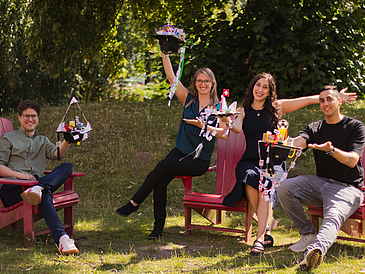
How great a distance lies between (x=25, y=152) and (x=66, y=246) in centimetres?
111

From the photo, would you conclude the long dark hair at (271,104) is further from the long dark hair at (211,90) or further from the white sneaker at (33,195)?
the white sneaker at (33,195)

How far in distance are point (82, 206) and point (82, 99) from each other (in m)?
8.67

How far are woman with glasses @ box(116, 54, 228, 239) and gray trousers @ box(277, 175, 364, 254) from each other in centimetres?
87

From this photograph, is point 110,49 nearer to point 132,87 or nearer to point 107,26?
point 107,26

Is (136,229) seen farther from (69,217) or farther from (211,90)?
(211,90)

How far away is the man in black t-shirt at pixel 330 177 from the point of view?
318 cm

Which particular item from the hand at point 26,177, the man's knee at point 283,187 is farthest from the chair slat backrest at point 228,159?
the hand at point 26,177

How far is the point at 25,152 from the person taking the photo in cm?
381

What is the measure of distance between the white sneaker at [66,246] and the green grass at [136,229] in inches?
2.2

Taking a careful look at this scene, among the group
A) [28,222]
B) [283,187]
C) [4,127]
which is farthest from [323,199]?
[4,127]

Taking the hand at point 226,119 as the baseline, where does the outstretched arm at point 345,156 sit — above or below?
below

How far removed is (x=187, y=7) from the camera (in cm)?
898

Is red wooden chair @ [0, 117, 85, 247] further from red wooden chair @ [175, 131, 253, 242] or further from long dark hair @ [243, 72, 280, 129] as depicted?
Result: long dark hair @ [243, 72, 280, 129]

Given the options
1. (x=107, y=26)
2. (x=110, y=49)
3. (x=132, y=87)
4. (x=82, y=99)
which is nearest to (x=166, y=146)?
(x=107, y=26)
